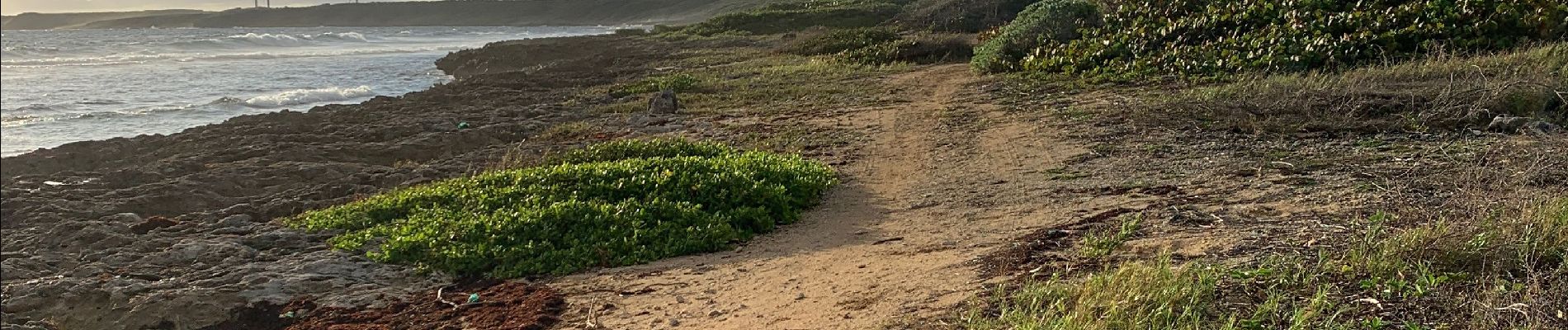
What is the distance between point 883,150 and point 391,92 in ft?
48.5

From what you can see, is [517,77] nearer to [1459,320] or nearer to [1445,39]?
[1445,39]

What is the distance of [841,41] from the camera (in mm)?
20984

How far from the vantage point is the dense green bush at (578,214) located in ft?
18.5

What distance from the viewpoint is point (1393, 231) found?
427cm

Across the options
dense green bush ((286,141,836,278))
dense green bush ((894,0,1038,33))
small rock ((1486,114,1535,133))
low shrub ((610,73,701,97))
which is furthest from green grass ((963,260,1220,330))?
dense green bush ((894,0,1038,33))

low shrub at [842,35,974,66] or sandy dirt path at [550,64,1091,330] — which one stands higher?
low shrub at [842,35,974,66]

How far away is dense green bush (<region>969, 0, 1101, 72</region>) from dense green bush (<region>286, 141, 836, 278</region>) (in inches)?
278

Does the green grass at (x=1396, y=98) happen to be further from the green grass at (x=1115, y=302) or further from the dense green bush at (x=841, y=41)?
the dense green bush at (x=841, y=41)

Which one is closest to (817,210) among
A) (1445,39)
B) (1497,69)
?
(1497,69)

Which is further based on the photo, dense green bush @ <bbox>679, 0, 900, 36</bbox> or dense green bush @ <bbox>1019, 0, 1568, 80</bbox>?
dense green bush @ <bbox>679, 0, 900, 36</bbox>

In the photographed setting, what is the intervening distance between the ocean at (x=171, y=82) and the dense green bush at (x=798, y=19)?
30.8 feet

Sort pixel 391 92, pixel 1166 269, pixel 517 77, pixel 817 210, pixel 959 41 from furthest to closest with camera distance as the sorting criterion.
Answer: pixel 391 92 < pixel 517 77 < pixel 959 41 < pixel 817 210 < pixel 1166 269

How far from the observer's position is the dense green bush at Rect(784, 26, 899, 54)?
20.3 metres

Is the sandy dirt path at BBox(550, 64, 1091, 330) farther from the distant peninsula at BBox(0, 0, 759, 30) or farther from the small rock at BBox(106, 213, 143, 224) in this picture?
the distant peninsula at BBox(0, 0, 759, 30)
